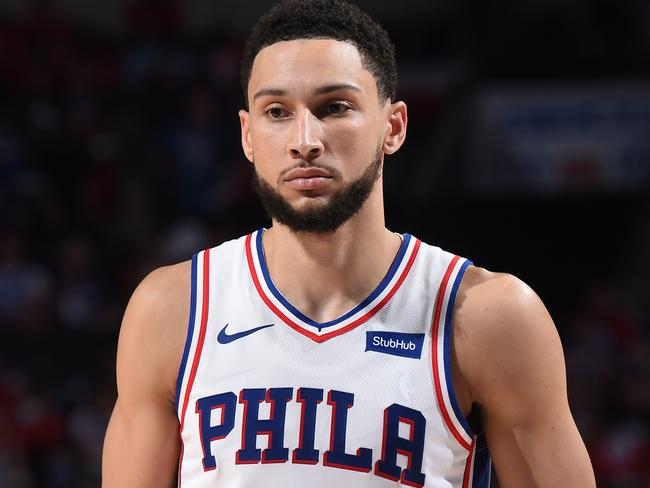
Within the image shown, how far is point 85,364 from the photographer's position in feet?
23.2

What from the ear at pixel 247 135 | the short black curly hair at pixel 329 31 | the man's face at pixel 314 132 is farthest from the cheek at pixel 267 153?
the short black curly hair at pixel 329 31

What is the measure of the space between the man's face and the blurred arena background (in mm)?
4381

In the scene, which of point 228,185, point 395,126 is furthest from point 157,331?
point 228,185

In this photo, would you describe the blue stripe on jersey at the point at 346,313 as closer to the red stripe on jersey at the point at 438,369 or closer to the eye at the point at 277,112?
the red stripe on jersey at the point at 438,369

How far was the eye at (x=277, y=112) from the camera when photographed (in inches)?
99.8

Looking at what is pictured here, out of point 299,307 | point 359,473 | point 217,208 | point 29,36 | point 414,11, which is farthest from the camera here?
point 414,11

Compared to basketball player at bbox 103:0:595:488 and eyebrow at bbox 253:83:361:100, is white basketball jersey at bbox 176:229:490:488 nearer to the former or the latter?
basketball player at bbox 103:0:595:488

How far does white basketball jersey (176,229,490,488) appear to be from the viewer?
2482 millimetres

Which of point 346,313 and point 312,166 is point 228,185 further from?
point 312,166

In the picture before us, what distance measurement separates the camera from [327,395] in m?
2.51

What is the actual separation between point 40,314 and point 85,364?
0.62 m

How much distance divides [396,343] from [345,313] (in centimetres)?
15

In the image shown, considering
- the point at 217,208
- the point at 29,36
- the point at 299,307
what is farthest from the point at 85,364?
the point at 299,307

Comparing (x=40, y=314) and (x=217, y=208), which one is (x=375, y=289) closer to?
(x=40, y=314)
